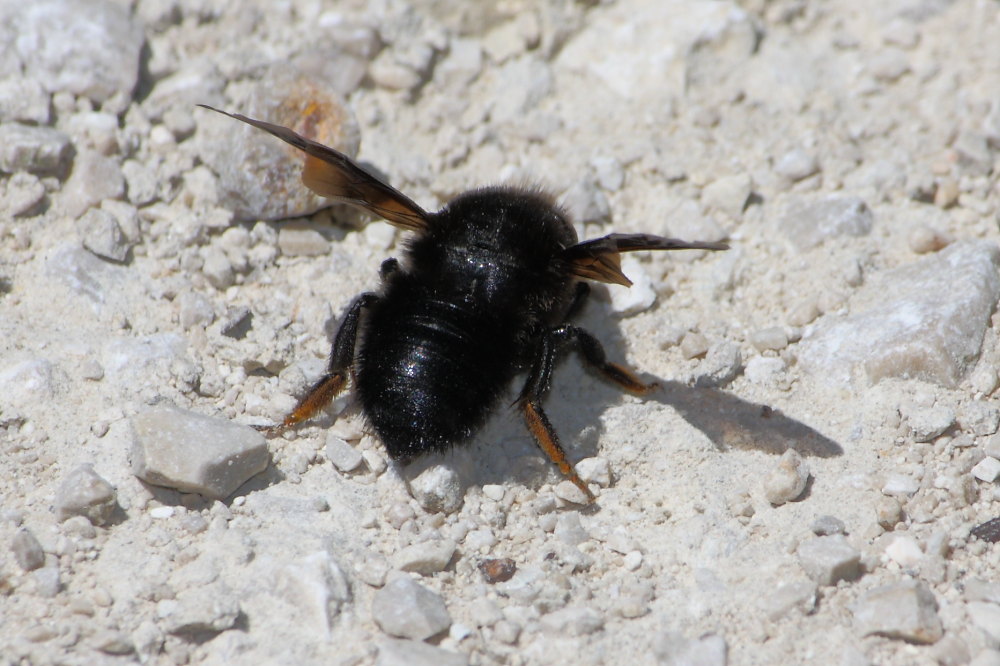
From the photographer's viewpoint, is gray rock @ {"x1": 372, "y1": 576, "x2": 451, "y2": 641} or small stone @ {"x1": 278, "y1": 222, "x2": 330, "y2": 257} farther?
small stone @ {"x1": 278, "y1": 222, "x2": 330, "y2": 257}

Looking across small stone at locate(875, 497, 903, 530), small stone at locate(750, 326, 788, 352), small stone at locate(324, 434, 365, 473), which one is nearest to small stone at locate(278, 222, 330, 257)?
small stone at locate(324, 434, 365, 473)

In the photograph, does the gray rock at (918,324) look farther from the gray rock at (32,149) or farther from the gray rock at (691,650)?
the gray rock at (32,149)

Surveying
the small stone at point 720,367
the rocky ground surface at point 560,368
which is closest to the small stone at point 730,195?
the rocky ground surface at point 560,368

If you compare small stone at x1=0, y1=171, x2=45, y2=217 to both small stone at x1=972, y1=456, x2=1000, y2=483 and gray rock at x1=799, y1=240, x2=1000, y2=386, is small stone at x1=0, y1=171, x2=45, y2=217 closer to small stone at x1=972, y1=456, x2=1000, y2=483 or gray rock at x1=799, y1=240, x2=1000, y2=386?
gray rock at x1=799, y1=240, x2=1000, y2=386

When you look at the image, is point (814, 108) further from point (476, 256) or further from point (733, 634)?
point (733, 634)

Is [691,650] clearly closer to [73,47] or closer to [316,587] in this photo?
[316,587]

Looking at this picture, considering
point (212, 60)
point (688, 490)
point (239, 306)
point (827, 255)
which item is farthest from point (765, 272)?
point (212, 60)

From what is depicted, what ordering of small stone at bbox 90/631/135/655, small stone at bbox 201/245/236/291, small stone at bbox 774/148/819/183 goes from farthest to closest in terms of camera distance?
small stone at bbox 774/148/819/183 → small stone at bbox 201/245/236/291 → small stone at bbox 90/631/135/655
